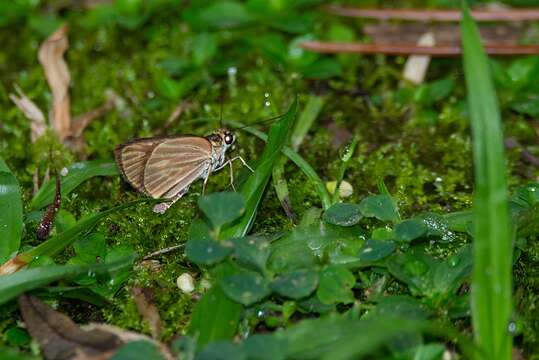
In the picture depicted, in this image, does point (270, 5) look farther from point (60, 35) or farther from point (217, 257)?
point (217, 257)

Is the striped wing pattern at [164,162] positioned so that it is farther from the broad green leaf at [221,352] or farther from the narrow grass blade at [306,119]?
the broad green leaf at [221,352]

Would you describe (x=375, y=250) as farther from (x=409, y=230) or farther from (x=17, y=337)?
(x=17, y=337)

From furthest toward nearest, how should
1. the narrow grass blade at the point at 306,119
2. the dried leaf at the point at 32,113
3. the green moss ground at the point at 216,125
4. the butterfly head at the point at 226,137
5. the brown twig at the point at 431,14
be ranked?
the brown twig at the point at 431,14, the dried leaf at the point at 32,113, the narrow grass blade at the point at 306,119, the butterfly head at the point at 226,137, the green moss ground at the point at 216,125

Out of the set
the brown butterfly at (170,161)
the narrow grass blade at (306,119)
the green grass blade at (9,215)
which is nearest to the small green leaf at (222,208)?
the brown butterfly at (170,161)

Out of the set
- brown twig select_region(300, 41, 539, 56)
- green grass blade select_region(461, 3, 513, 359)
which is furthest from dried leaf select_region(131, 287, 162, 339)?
brown twig select_region(300, 41, 539, 56)

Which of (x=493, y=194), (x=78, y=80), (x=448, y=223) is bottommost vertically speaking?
(x=78, y=80)

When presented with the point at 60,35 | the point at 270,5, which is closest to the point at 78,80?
the point at 60,35

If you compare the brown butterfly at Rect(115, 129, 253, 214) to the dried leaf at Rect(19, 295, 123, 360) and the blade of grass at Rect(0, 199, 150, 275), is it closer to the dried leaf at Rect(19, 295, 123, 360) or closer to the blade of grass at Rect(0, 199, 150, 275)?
the blade of grass at Rect(0, 199, 150, 275)
